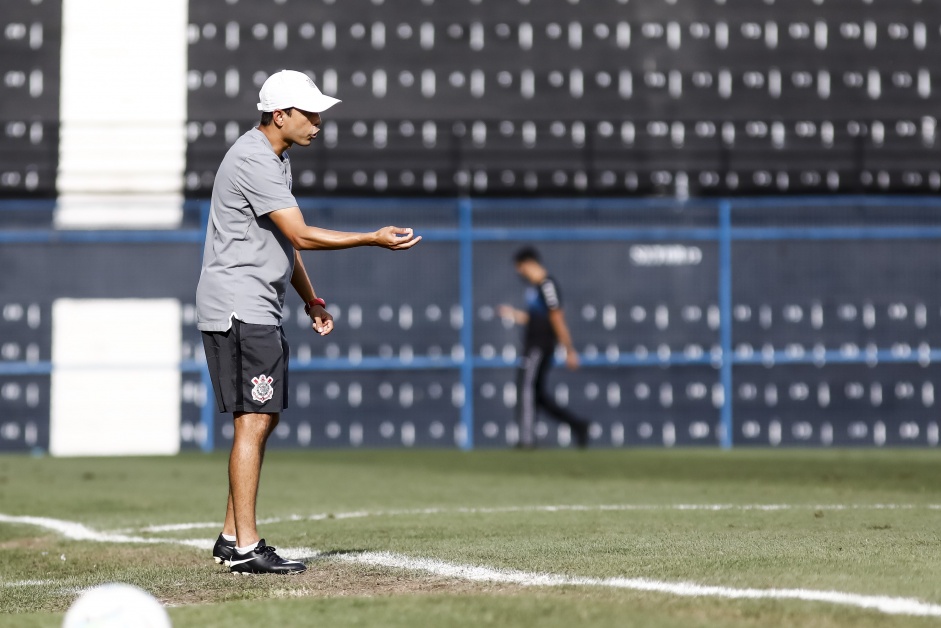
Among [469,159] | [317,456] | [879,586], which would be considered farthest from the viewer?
[469,159]

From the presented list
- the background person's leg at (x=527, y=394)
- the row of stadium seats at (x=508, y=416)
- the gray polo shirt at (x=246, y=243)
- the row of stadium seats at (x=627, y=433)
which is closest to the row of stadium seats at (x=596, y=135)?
the row of stadium seats at (x=508, y=416)

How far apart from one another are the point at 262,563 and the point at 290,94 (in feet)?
4.78

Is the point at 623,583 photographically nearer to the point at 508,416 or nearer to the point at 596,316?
the point at 508,416

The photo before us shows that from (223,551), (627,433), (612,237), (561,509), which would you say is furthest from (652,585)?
(612,237)

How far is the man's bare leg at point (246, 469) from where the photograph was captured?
4695mm

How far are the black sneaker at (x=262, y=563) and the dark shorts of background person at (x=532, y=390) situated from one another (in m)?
8.56

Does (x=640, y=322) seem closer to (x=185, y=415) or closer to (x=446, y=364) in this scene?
(x=446, y=364)

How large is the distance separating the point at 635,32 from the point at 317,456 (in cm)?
625

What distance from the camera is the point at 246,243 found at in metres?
4.81

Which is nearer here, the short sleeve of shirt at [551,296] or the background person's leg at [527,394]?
the short sleeve of shirt at [551,296]

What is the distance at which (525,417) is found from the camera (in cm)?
1326

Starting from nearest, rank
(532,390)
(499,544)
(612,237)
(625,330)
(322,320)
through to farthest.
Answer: (322,320), (499,544), (532,390), (625,330), (612,237)

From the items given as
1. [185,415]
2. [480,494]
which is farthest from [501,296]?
[480,494]

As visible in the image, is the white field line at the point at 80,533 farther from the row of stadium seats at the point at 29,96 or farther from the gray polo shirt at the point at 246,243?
the row of stadium seats at the point at 29,96
